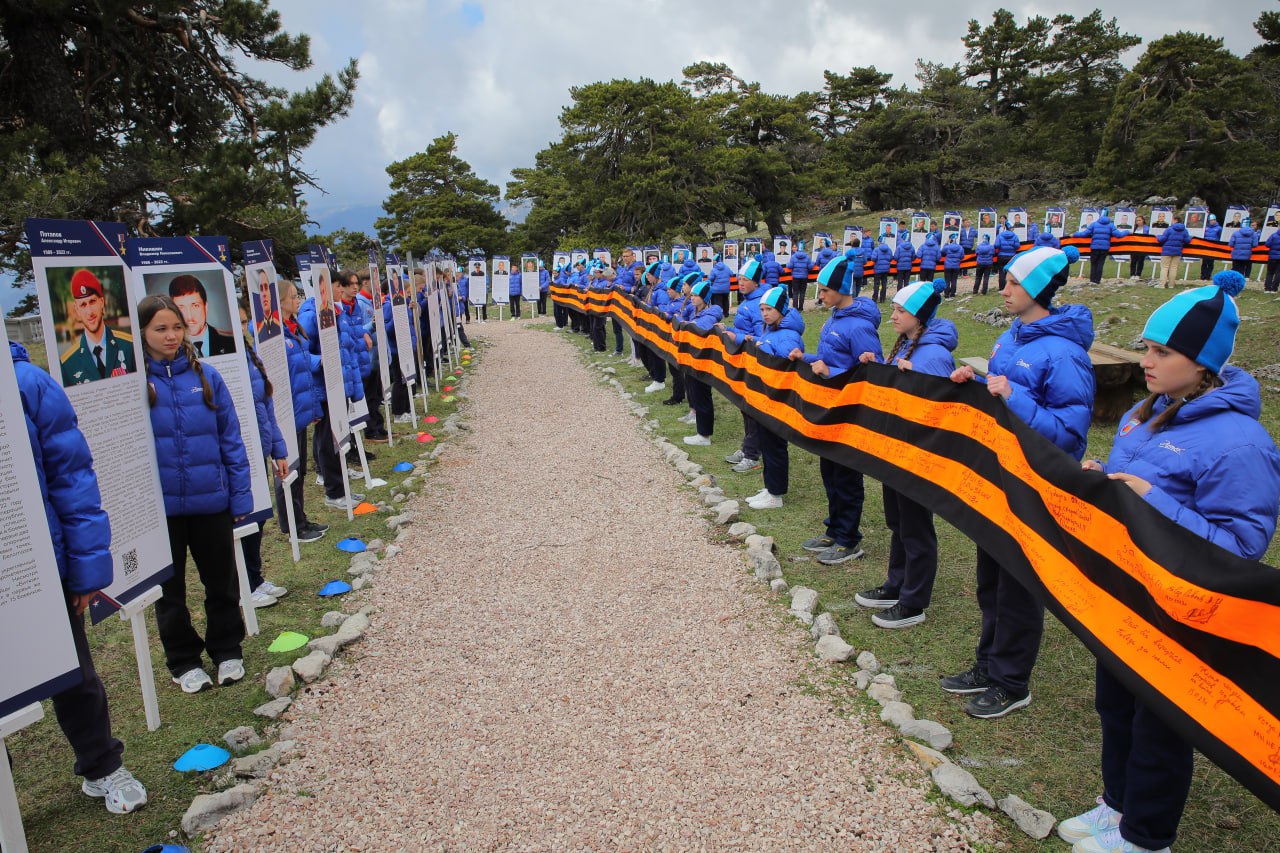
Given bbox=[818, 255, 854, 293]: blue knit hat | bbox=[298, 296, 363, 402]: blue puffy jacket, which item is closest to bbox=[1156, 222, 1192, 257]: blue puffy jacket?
bbox=[818, 255, 854, 293]: blue knit hat

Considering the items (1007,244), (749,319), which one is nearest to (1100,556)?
(749,319)

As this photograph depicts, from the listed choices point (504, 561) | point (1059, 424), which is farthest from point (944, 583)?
point (504, 561)

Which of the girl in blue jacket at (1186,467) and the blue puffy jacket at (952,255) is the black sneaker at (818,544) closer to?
the girl in blue jacket at (1186,467)

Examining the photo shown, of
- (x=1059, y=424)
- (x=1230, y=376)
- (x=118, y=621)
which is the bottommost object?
(x=118, y=621)

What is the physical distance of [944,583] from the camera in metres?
5.36

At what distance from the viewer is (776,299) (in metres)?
7.44

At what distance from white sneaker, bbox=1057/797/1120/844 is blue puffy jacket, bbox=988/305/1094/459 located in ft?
5.00

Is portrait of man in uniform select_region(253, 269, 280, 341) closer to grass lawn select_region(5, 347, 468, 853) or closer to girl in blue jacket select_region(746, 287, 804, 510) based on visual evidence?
grass lawn select_region(5, 347, 468, 853)

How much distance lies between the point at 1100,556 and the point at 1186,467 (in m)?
0.52

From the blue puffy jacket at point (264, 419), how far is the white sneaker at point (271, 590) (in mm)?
955

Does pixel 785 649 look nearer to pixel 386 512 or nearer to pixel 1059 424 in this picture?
pixel 1059 424

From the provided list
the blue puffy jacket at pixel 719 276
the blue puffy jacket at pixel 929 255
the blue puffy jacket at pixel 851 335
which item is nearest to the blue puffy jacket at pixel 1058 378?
the blue puffy jacket at pixel 851 335

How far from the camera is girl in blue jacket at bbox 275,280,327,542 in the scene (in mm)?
6785

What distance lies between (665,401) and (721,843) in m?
9.97
